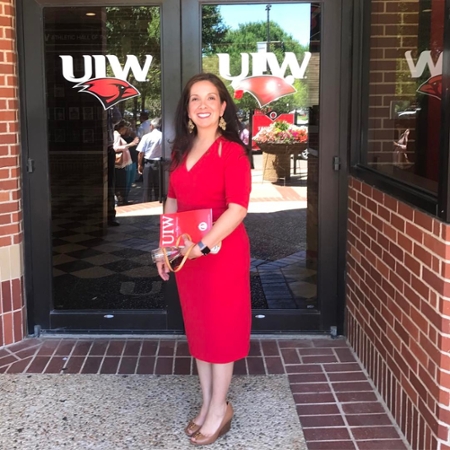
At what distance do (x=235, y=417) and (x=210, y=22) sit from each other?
237cm

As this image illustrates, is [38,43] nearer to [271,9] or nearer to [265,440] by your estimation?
[271,9]

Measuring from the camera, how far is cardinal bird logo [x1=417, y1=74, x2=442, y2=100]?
2582 mm

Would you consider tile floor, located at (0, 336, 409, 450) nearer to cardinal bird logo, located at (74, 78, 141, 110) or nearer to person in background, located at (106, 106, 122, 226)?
person in background, located at (106, 106, 122, 226)

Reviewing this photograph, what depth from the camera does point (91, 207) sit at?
4145 mm

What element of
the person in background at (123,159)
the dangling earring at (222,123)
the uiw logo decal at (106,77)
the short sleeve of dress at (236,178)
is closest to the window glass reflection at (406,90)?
the short sleeve of dress at (236,178)

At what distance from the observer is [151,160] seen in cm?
404

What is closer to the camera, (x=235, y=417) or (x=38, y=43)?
(x=235, y=417)

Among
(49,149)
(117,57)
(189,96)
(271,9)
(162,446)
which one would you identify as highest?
(271,9)

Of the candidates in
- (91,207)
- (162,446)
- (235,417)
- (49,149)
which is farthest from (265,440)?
(49,149)

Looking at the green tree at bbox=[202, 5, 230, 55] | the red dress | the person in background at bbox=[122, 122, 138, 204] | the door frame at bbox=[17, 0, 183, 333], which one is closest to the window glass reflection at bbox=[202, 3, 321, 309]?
the green tree at bbox=[202, 5, 230, 55]

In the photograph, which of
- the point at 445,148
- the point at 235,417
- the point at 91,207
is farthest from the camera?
the point at 91,207

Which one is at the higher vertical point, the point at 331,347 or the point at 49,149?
the point at 49,149

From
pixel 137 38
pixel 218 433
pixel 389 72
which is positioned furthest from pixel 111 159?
pixel 218 433

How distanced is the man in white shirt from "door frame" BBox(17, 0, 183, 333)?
0.21 ft
